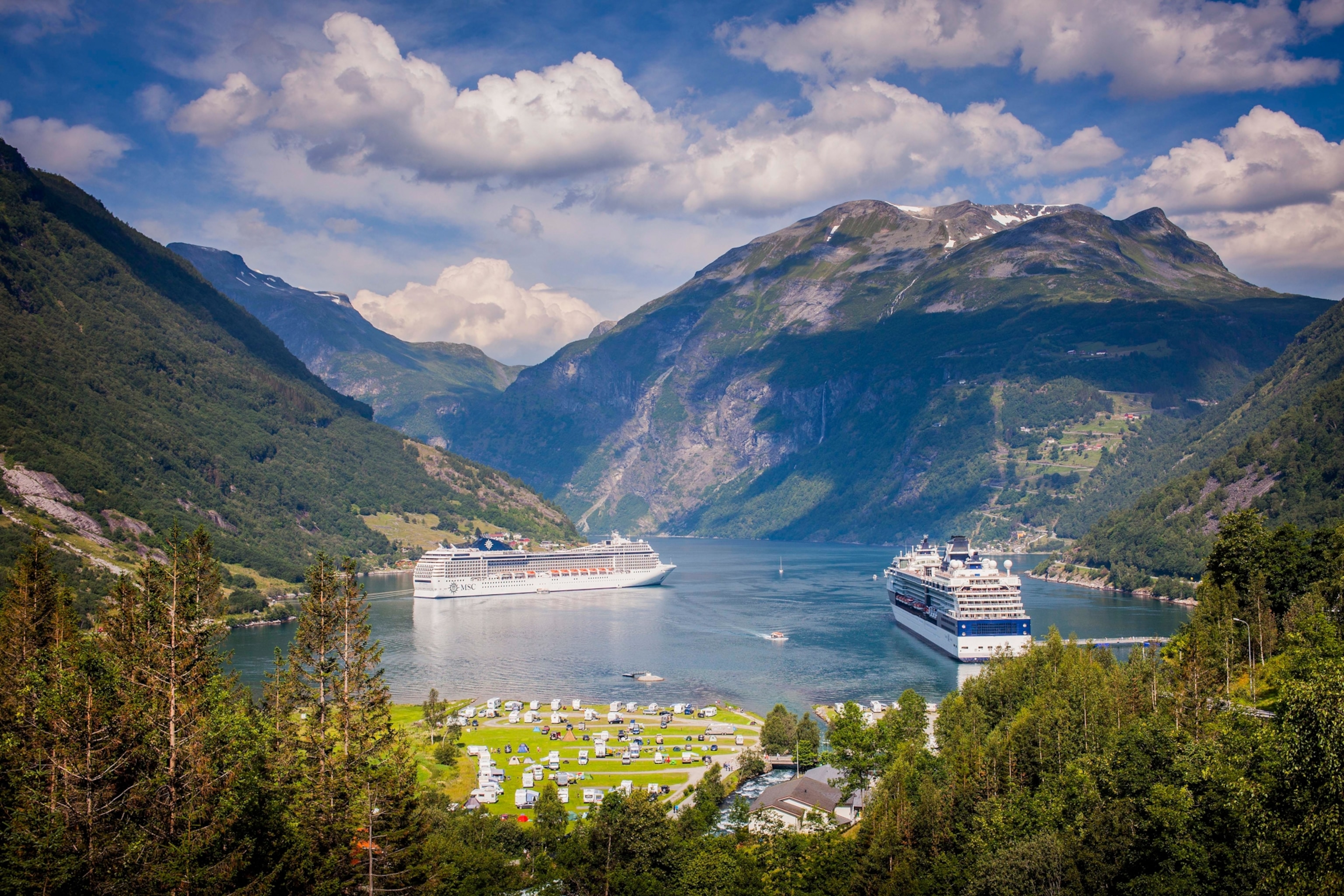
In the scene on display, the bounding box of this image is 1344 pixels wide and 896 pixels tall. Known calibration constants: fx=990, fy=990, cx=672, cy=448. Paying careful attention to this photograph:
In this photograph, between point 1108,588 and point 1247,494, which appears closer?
point 1247,494

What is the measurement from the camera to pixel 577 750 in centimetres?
6600

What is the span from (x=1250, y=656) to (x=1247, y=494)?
121 m

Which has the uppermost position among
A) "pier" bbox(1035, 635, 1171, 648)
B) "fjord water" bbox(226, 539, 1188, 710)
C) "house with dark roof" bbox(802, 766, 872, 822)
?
"house with dark roof" bbox(802, 766, 872, 822)

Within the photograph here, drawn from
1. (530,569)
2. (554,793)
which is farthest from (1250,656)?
(530,569)

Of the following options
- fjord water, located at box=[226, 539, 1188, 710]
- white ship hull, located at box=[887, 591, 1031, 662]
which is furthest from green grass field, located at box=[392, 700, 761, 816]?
white ship hull, located at box=[887, 591, 1031, 662]

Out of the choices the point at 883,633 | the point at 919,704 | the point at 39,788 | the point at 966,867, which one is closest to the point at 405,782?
the point at 39,788

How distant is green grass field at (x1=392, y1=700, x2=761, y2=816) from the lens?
5825cm

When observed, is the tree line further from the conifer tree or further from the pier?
the pier

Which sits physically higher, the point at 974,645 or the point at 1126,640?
the point at 974,645

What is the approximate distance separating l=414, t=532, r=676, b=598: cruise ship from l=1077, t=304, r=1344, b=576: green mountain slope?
8454 centimetres

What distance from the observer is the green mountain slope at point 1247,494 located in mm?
146000

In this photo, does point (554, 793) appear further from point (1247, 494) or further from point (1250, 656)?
point (1247, 494)

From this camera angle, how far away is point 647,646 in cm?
11150

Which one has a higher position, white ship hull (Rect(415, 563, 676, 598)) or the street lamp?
the street lamp
